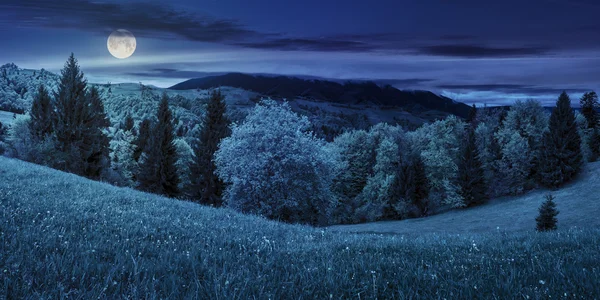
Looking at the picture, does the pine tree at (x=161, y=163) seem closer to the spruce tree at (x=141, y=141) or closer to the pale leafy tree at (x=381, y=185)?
the spruce tree at (x=141, y=141)

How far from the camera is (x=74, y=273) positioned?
14.2 ft

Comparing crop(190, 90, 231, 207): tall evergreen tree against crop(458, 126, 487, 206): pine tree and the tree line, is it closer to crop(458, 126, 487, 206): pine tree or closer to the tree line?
the tree line

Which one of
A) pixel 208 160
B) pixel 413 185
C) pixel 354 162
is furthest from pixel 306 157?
pixel 354 162

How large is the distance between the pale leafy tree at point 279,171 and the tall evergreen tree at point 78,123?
33775 millimetres

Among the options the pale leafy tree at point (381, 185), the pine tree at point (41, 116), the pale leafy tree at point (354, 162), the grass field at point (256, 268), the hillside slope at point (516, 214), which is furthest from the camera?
the pale leafy tree at point (354, 162)

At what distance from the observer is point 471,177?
7406 centimetres

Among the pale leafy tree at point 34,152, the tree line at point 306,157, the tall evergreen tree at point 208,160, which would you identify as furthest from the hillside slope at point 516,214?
the pale leafy tree at point 34,152

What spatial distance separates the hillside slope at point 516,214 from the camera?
5550cm

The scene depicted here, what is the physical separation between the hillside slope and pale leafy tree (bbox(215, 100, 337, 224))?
12325mm

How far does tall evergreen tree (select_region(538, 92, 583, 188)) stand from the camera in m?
69.6

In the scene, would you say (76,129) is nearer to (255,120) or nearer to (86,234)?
(255,120)

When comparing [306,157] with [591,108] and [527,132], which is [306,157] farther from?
[591,108]

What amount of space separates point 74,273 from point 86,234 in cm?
297

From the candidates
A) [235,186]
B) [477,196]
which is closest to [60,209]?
[235,186]
